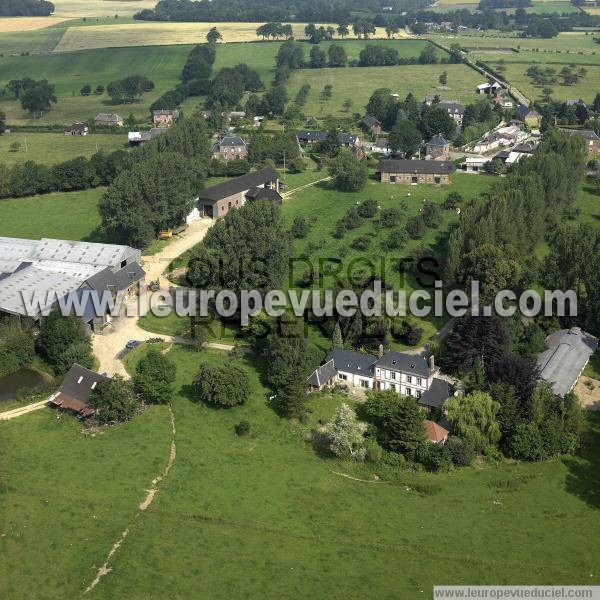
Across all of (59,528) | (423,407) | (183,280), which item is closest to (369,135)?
(183,280)

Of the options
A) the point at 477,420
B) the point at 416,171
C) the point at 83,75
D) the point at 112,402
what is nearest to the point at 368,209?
the point at 416,171

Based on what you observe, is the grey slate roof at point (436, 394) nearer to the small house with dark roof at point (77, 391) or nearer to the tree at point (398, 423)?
the tree at point (398, 423)

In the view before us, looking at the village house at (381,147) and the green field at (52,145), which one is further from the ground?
the village house at (381,147)

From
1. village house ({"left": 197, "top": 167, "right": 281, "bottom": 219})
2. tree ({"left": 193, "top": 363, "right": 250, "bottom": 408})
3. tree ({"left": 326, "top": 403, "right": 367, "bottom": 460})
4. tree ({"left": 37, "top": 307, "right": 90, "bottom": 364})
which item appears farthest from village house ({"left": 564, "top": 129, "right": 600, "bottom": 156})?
tree ({"left": 37, "top": 307, "right": 90, "bottom": 364})

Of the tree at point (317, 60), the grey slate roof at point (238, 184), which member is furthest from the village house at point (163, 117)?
the tree at point (317, 60)

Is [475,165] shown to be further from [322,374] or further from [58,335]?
[58,335]

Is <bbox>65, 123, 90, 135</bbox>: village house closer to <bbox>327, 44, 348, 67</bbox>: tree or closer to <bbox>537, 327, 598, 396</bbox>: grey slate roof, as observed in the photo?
<bbox>327, 44, 348, 67</bbox>: tree

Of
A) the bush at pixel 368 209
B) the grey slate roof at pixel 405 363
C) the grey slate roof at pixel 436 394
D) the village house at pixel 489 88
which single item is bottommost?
the grey slate roof at pixel 436 394
